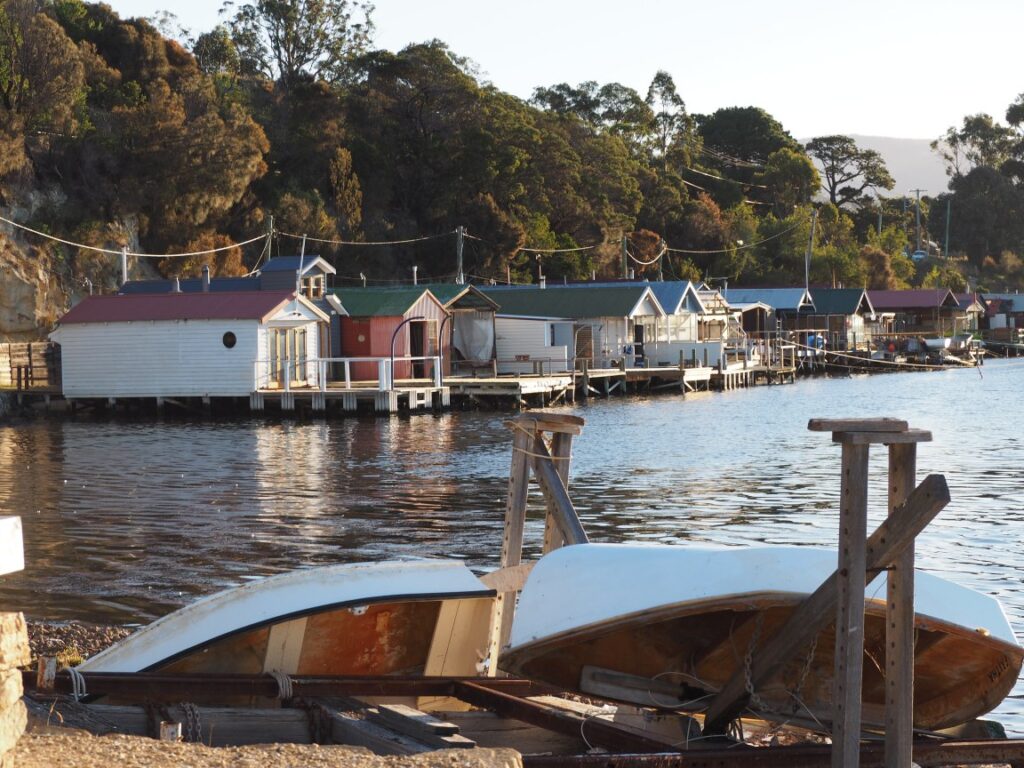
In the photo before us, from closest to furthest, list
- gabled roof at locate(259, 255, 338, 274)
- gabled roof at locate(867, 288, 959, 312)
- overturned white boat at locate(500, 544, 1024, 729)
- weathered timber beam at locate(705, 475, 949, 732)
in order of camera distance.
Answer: weathered timber beam at locate(705, 475, 949, 732) < overturned white boat at locate(500, 544, 1024, 729) < gabled roof at locate(259, 255, 338, 274) < gabled roof at locate(867, 288, 959, 312)

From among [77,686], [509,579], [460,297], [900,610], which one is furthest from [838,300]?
[77,686]

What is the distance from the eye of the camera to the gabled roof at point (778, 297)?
88062 millimetres

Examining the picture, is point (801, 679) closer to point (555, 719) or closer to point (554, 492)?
point (555, 719)

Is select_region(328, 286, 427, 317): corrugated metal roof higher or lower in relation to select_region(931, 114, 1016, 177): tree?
lower

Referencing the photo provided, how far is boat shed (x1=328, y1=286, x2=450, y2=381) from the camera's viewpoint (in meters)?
52.3

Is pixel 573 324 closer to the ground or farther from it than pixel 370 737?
farther from it

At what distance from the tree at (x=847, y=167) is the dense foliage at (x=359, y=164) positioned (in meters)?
16.7

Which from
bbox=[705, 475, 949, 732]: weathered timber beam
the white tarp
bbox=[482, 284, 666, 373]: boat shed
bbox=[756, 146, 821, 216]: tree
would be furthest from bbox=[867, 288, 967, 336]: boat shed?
bbox=[705, 475, 949, 732]: weathered timber beam

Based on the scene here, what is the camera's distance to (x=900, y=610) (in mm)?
7363

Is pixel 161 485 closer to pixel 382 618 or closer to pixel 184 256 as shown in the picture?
pixel 382 618

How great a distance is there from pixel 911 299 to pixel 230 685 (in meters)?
102

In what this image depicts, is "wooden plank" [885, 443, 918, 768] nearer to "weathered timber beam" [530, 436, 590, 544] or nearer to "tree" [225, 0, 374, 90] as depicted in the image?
"weathered timber beam" [530, 436, 590, 544]

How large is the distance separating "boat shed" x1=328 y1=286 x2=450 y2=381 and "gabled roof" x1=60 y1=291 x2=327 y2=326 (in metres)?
5.33

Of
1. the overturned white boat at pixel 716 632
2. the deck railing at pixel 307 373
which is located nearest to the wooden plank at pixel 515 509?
the overturned white boat at pixel 716 632
